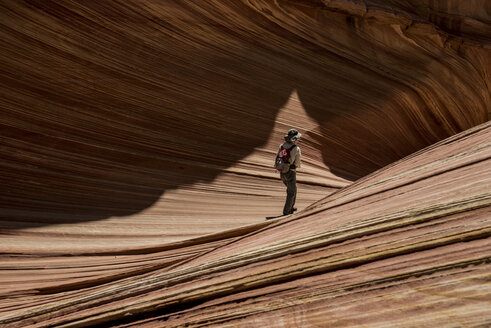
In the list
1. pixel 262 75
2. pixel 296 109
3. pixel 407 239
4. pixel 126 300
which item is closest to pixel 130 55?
pixel 262 75

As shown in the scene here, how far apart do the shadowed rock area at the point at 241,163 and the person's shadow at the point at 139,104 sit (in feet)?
0.08

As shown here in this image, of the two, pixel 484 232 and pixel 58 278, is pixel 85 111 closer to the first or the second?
pixel 58 278

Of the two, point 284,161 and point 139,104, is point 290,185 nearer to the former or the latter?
point 284,161

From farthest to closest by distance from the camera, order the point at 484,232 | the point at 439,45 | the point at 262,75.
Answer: the point at 439,45
the point at 262,75
the point at 484,232

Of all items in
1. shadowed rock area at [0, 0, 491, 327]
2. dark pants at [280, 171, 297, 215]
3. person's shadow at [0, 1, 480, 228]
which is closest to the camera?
shadowed rock area at [0, 0, 491, 327]

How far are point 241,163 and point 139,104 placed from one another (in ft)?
5.84

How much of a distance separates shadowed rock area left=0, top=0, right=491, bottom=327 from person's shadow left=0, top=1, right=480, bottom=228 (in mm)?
25

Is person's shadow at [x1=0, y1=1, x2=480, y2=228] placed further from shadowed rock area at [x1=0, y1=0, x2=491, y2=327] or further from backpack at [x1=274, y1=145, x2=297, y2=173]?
backpack at [x1=274, y1=145, x2=297, y2=173]

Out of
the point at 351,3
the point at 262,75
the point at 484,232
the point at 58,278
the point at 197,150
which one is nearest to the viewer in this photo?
the point at 484,232

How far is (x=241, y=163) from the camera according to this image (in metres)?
6.99

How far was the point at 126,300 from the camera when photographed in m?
2.98

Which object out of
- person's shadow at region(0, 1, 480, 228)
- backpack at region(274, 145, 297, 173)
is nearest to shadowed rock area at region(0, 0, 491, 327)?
person's shadow at region(0, 1, 480, 228)

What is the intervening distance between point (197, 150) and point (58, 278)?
305 centimetres

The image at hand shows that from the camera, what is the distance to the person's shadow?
5.75 m
